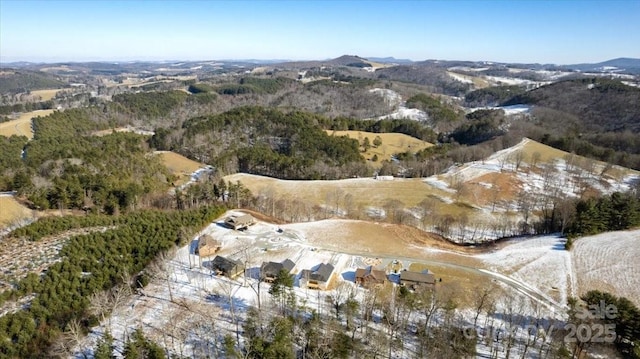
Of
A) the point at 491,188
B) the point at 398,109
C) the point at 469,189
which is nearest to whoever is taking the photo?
the point at 469,189

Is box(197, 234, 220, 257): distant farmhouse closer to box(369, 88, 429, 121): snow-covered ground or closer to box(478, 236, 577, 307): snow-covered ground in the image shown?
box(478, 236, 577, 307): snow-covered ground

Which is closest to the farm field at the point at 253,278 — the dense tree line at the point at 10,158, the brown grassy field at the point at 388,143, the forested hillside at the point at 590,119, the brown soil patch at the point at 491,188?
the brown soil patch at the point at 491,188

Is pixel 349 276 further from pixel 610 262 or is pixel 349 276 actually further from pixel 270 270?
pixel 610 262

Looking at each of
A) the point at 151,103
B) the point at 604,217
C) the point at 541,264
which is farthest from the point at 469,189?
the point at 151,103

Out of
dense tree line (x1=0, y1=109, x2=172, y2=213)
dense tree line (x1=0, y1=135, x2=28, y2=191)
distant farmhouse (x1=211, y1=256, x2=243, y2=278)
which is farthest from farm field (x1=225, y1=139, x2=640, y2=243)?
dense tree line (x1=0, y1=135, x2=28, y2=191)

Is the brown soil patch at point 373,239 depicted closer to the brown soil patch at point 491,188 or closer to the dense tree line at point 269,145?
the brown soil patch at point 491,188

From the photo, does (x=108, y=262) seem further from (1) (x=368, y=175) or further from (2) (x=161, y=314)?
(1) (x=368, y=175)

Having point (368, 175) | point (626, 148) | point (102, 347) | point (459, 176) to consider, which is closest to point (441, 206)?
point (459, 176)
